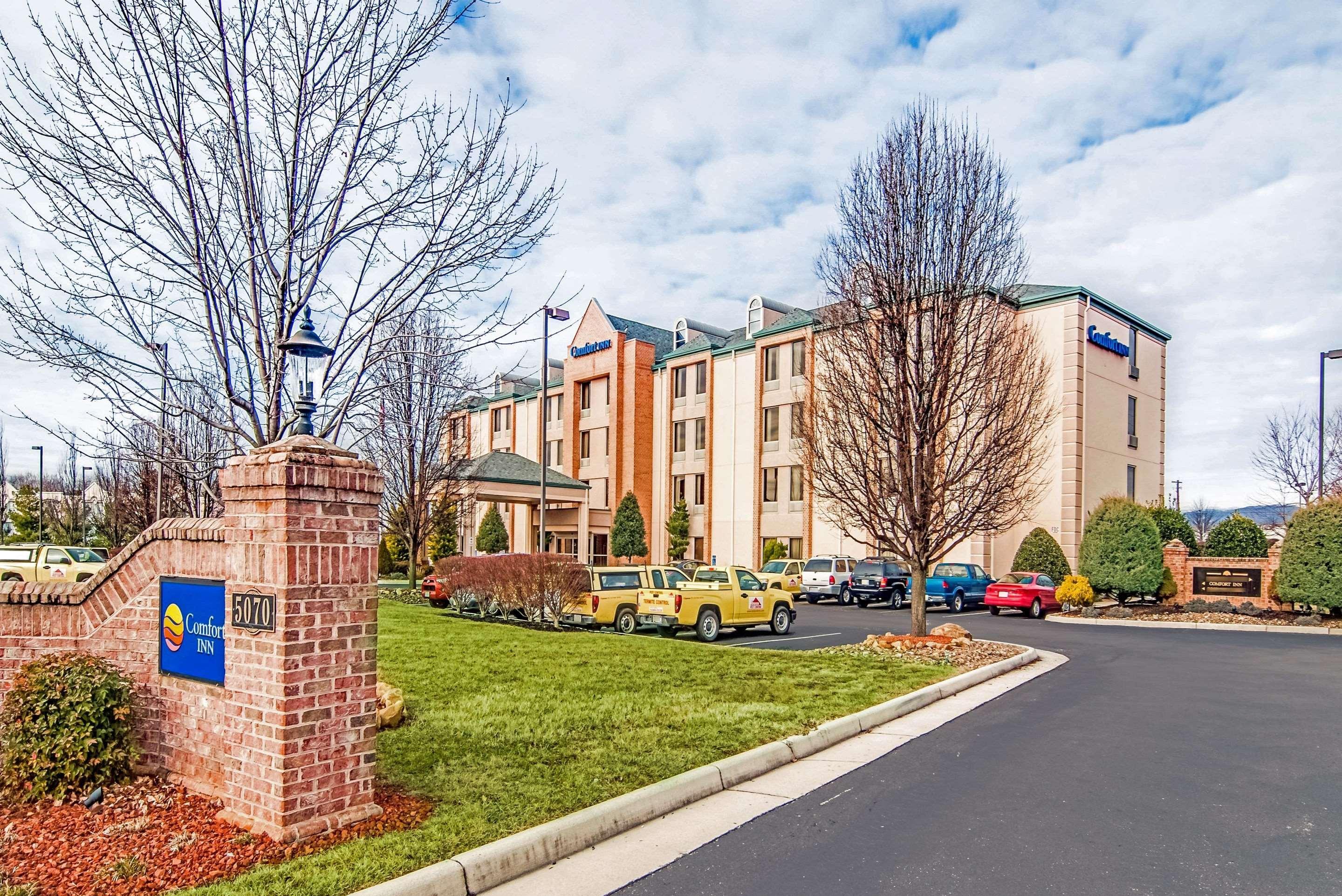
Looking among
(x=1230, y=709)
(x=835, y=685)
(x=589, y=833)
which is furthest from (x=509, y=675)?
(x=1230, y=709)

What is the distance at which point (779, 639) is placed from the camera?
19.8 m

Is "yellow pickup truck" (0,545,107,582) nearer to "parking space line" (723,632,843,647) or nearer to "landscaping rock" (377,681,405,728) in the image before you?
"parking space line" (723,632,843,647)

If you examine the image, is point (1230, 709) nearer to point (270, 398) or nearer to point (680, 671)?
point (680, 671)

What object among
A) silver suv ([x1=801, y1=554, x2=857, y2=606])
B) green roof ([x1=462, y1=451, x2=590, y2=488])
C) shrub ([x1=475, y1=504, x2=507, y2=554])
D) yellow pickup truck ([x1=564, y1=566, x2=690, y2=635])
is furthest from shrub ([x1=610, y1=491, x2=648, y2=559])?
yellow pickup truck ([x1=564, y1=566, x2=690, y2=635])

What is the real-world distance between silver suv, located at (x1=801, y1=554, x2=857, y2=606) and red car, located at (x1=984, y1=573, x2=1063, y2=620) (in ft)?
18.2

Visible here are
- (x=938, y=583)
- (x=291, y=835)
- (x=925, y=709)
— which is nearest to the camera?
(x=291, y=835)

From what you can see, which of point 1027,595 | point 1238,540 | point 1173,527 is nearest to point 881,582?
point 1027,595

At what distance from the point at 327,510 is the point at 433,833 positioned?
2.13 meters

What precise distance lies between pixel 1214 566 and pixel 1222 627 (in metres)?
5.70

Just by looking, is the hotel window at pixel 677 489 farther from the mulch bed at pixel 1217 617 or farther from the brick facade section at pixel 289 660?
the brick facade section at pixel 289 660

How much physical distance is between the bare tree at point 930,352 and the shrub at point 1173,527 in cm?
1947

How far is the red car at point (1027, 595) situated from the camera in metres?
27.6

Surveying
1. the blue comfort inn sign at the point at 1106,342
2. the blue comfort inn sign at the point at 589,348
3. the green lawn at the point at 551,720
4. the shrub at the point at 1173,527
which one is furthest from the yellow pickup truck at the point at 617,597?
the blue comfort inn sign at the point at 589,348

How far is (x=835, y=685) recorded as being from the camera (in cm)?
1185
